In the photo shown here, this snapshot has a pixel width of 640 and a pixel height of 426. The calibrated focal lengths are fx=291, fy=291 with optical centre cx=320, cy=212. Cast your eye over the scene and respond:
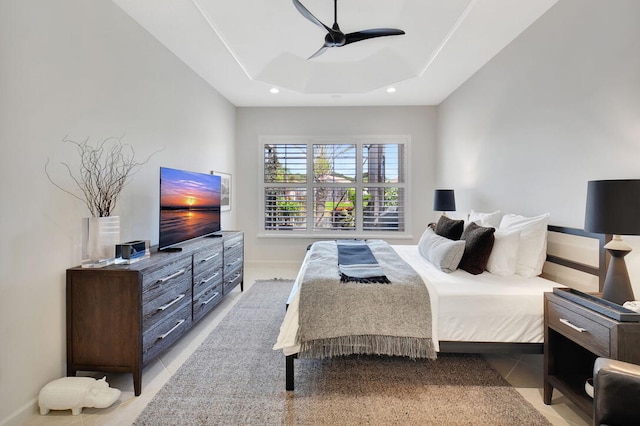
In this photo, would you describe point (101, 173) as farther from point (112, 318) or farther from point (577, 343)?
point (577, 343)

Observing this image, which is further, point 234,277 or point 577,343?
point 234,277

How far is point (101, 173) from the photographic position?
2258mm

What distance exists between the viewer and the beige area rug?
1711 millimetres

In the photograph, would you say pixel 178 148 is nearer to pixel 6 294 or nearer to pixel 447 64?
pixel 6 294

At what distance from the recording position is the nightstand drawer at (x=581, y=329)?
143 cm

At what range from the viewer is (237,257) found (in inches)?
150

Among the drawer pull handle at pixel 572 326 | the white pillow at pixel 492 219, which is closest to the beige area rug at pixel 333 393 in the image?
the drawer pull handle at pixel 572 326

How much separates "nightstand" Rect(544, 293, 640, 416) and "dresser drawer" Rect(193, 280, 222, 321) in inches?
107

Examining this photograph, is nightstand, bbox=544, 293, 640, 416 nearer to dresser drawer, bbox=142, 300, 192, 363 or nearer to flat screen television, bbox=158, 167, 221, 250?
dresser drawer, bbox=142, 300, 192, 363

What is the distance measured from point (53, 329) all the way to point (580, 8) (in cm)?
427

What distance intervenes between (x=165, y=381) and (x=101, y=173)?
5.35ft

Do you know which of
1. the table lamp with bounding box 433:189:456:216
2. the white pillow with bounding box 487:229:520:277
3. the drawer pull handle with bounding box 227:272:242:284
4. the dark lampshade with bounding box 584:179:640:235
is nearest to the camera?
the dark lampshade with bounding box 584:179:640:235

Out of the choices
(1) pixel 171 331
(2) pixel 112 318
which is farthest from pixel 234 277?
(2) pixel 112 318

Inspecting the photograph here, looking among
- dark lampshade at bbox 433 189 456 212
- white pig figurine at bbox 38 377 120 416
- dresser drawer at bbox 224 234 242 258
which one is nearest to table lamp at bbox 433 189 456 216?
dark lampshade at bbox 433 189 456 212
